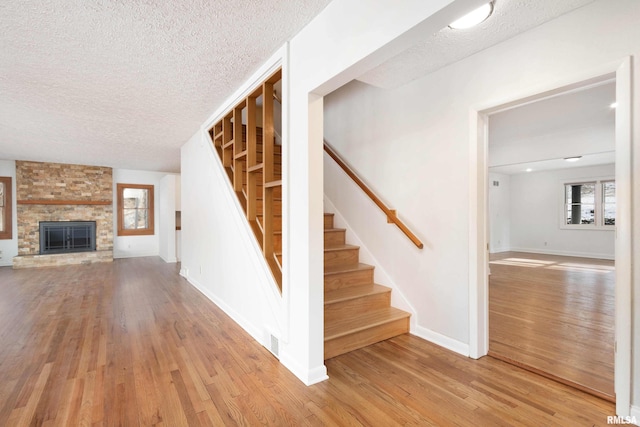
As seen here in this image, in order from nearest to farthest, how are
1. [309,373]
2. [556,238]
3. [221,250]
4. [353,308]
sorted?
1. [309,373]
2. [353,308]
3. [221,250]
4. [556,238]

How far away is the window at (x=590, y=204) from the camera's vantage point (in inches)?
301

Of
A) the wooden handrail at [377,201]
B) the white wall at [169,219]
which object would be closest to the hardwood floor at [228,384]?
the wooden handrail at [377,201]

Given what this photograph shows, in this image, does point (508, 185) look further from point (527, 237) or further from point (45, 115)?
point (45, 115)

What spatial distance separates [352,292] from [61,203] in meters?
7.61

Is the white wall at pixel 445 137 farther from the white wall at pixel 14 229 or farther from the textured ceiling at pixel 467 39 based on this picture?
the white wall at pixel 14 229

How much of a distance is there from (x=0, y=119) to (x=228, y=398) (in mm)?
4528

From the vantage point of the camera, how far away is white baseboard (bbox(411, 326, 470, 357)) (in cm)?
240

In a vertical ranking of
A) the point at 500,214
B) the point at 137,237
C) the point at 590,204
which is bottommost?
the point at 137,237

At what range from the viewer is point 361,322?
2625 mm

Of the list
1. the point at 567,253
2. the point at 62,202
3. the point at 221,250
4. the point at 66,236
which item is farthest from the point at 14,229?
the point at 567,253

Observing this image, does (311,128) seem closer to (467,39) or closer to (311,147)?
(311,147)

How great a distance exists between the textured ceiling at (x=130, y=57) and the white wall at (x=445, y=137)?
1337 millimetres

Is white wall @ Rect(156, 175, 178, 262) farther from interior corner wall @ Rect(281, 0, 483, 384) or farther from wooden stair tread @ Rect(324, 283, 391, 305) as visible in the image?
interior corner wall @ Rect(281, 0, 483, 384)

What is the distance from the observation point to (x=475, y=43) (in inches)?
85.4
